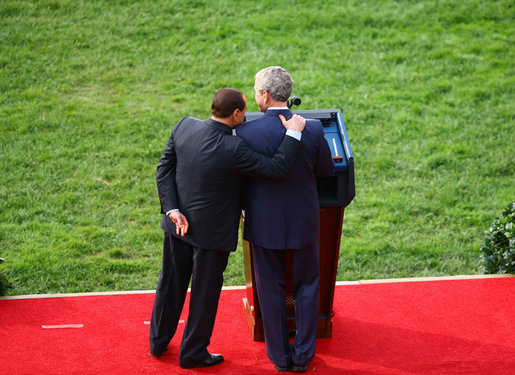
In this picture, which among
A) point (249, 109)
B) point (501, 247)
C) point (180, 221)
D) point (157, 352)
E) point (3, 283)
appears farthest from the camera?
point (249, 109)

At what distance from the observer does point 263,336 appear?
4863 mm

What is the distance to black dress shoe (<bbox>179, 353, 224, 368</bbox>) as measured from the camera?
448 cm

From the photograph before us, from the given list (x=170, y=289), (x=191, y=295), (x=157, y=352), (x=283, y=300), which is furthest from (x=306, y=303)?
(x=157, y=352)

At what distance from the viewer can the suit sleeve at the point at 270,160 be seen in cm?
415

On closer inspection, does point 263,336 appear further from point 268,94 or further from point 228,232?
point 268,94

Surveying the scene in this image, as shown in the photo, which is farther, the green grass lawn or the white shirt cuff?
the green grass lawn

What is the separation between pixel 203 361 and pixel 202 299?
0.41 m

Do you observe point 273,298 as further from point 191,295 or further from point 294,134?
point 294,134

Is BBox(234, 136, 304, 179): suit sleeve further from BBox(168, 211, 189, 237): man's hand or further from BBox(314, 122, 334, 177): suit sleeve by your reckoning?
BBox(168, 211, 189, 237): man's hand

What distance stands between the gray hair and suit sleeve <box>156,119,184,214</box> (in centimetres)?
58

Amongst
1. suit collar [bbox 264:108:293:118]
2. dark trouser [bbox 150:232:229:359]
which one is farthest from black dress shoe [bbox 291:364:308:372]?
suit collar [bbox 264:108:293:118]

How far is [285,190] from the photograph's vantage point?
14.1ft

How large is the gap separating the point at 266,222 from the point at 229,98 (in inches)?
29.7

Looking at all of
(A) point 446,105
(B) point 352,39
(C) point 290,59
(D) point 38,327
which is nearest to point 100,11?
(C) point 290,59
